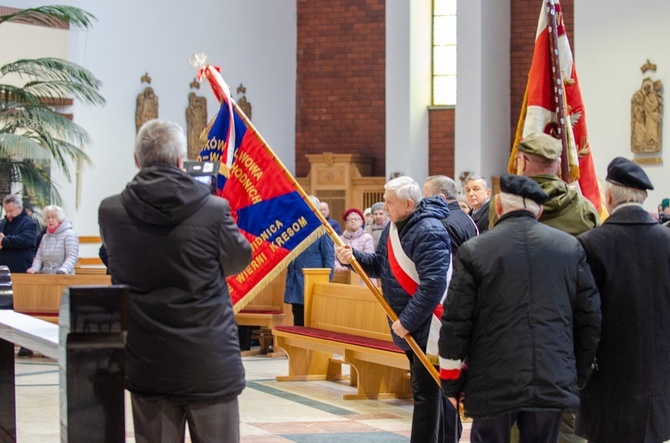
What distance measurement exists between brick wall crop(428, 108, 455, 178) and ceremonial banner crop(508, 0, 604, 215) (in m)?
11.5

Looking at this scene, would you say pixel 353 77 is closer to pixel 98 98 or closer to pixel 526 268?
pixel 98 98

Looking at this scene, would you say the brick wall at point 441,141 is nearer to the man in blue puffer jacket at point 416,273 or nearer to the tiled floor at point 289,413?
the tiled floor at point 289,413

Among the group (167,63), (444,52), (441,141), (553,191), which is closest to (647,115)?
(441,141)

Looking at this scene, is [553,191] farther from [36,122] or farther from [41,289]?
[36,122]

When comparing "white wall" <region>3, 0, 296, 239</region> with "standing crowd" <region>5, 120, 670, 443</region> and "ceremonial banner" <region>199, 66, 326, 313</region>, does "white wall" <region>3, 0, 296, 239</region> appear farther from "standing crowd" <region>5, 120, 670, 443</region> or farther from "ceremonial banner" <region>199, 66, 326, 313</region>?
"standing crowd" <region>5, 120, 670, 443</region>

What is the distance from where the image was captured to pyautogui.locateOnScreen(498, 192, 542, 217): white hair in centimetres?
423

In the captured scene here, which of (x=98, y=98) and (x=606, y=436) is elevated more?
(x=98, y=98)

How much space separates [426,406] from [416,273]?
2.18 ft

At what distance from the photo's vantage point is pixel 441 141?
17.6 meters

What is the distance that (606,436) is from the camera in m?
4.38

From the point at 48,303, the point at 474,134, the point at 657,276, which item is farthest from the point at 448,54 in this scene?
the point at 657,276

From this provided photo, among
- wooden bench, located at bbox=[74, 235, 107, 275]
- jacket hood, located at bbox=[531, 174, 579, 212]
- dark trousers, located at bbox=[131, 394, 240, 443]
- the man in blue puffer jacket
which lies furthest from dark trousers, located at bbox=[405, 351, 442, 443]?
wooden bench, located at bbox=[74, 235, 107, 275]

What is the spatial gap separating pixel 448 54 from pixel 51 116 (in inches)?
264

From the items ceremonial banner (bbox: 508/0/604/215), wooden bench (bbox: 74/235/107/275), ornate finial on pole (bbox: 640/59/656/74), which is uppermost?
ornate finial on pole (bbox: 640/59/656/74)
